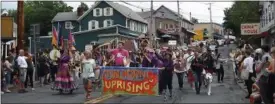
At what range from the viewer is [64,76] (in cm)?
1742

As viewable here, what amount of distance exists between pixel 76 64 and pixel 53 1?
91708 millimetres

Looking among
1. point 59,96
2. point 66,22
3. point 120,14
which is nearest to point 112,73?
point 59,96

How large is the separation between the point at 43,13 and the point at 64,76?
86.4 metres

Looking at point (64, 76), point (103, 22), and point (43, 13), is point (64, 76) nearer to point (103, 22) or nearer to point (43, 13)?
point (103, 22)

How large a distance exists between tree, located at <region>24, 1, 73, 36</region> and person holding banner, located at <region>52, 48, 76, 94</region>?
80.0m

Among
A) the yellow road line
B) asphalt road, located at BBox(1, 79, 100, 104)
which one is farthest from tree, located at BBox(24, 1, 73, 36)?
the yellow road line

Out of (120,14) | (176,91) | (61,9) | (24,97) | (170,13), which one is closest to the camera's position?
(24,97)

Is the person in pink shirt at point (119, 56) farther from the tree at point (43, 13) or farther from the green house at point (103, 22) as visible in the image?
the tree at point (43, 13)

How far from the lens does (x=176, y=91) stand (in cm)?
1886

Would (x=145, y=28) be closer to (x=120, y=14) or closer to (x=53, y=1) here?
(x=120, y=14)

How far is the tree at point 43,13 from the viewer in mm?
A: 98375

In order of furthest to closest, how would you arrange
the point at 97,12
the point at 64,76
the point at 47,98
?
the point at 97,12 → the point at 64,76 → the point at 47,98

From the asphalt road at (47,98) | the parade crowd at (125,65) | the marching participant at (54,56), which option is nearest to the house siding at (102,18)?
the marching participant at (54,56)

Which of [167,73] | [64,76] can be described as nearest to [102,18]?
[64,76]
